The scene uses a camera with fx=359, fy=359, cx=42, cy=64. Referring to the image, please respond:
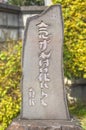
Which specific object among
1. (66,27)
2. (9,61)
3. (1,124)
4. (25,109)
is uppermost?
(66,27)

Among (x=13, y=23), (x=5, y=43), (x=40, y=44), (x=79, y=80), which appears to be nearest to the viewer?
(x=40, y=44)

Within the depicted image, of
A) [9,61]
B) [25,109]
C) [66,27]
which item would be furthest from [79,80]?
[25,109]

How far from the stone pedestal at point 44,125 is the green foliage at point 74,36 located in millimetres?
1815

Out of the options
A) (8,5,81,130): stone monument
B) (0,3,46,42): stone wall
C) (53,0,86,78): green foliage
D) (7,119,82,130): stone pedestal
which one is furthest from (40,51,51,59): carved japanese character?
(0,3,46,42): stone wall

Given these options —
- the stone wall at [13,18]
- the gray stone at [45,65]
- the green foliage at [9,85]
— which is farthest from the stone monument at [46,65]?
the stone wall at [13,18]

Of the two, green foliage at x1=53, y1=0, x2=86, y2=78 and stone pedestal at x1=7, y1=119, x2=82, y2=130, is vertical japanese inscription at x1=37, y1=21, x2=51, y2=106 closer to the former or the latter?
stone pedestal at x1=7, y1=119, x2=82, y2=130

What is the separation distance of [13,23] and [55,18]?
2.38 meters

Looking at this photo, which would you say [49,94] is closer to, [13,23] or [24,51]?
[24,51]

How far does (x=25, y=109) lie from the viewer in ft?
16.3

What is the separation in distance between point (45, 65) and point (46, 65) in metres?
0.01

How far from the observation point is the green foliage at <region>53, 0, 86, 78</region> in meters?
6.48

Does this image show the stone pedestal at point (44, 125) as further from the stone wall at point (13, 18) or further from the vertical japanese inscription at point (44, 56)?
the stone wall at point (13, 18)

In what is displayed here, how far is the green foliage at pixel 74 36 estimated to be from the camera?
6477 millimetres

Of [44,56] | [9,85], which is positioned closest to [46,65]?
[44,56]
